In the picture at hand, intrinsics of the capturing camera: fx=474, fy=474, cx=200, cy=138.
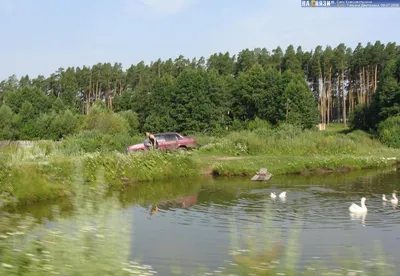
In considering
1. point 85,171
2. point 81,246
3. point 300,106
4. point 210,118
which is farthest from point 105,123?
point 81,246

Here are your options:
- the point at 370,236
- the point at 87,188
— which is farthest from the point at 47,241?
the point at 370,236

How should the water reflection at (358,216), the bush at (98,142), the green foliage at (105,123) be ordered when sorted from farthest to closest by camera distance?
1. the green foliage at (105,123)
2. the bush at (98,142)
3. the water reflection at (358,216)

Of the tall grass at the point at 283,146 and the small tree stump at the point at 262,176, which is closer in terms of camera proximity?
the small tree stump at the point at 262,176

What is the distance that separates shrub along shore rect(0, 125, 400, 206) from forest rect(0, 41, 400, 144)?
1481cm

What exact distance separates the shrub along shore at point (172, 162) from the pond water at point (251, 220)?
93 centimetres

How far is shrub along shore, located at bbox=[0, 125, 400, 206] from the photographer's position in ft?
49.7

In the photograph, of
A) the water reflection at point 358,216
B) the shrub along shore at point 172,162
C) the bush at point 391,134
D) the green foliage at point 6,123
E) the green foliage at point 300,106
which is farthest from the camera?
the green foliage at point 300,106

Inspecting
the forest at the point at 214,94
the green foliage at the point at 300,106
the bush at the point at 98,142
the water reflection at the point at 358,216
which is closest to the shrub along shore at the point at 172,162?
the bush at the point at 98,142

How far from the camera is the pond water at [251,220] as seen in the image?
8367 millimetres

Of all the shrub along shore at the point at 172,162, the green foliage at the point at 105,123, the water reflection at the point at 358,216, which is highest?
the green foliage at the point at 105,123

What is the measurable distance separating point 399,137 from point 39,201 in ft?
107

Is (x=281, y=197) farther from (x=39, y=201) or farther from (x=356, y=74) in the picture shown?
(x=356, y=74)

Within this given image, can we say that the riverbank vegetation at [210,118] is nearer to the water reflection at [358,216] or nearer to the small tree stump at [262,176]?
the small tree stump at [262,176]

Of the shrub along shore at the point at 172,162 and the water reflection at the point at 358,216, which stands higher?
the shrub along shore at the point at 172,162
